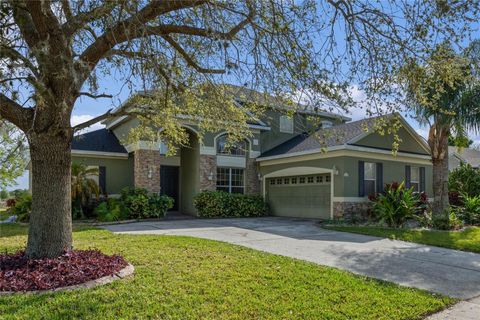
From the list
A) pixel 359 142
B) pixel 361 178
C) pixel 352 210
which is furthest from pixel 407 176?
pixel 352 210

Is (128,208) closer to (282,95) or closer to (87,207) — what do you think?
(87,207)

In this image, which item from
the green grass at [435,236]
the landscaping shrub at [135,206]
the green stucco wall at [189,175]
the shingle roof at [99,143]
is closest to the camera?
the green grass at [435,236]

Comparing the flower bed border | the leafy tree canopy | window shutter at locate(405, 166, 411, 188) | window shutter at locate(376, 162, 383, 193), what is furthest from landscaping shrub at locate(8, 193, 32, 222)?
window shutter at locate(405, 166, 411, 188)

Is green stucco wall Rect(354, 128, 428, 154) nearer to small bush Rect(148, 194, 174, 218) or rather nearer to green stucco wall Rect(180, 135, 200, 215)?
green stucco wall Rect(180, 135, 200, 215)

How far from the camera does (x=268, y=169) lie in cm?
2131

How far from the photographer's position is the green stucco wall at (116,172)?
19688 mm

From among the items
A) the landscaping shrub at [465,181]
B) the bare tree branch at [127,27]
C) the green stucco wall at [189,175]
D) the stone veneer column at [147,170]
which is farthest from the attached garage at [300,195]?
the bare tree branch at [127,27]

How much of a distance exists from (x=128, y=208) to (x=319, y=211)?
29.0 feet

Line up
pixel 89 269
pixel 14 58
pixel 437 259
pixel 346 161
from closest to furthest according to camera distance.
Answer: pixel 14 58 < pixel 89 269 < pixel 437 259 < pixel 346 161

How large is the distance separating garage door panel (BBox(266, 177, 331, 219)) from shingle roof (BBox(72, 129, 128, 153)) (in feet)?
27.5

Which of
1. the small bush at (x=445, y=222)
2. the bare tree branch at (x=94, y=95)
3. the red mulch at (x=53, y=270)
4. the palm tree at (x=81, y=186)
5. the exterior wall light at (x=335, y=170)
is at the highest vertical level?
the bare tree branch at (x=94, y=95)

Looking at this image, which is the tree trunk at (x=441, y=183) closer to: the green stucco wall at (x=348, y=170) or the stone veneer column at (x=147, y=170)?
the green stucco wall at (x=348, y=170)

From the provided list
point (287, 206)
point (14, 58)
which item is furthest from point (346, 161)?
point (14, 58)

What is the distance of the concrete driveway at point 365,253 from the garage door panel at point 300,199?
146 inches
